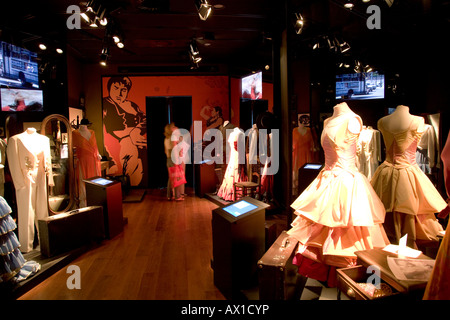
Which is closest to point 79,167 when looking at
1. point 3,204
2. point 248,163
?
point 3,204

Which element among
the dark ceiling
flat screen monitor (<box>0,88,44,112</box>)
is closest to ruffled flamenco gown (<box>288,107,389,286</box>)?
the dark ceiling

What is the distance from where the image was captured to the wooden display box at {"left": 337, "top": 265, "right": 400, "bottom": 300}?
1.58 metres

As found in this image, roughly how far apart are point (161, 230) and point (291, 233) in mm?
2828

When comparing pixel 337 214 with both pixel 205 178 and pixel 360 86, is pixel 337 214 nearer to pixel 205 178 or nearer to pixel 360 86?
pixel 360 86

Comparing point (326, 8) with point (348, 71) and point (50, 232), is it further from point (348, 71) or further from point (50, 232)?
point (50, 232)

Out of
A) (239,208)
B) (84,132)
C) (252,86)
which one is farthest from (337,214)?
(252,86)

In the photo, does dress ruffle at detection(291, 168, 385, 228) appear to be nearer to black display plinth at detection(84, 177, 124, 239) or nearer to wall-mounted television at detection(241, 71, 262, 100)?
black display plinth at detection(84, 177, 124, 239)

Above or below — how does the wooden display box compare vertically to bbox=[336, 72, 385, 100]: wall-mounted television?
below

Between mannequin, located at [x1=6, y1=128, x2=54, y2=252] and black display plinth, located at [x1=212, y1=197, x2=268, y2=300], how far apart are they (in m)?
2.69

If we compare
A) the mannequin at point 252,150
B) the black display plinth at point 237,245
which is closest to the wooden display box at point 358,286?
the black display plinth at point 237,245

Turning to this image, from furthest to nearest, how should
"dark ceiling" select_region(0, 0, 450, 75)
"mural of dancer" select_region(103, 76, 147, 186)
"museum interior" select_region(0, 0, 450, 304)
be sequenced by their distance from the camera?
1. "mural of dancer" select_region(103, 76, 147, 186)
2. "dark ceiling" select_region(0, 0, 450, 75)
3. "museum interior" select_region(0, 0, 450, 304)

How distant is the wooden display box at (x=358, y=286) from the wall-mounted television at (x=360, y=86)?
3.35m

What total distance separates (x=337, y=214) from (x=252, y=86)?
17.8 ft
